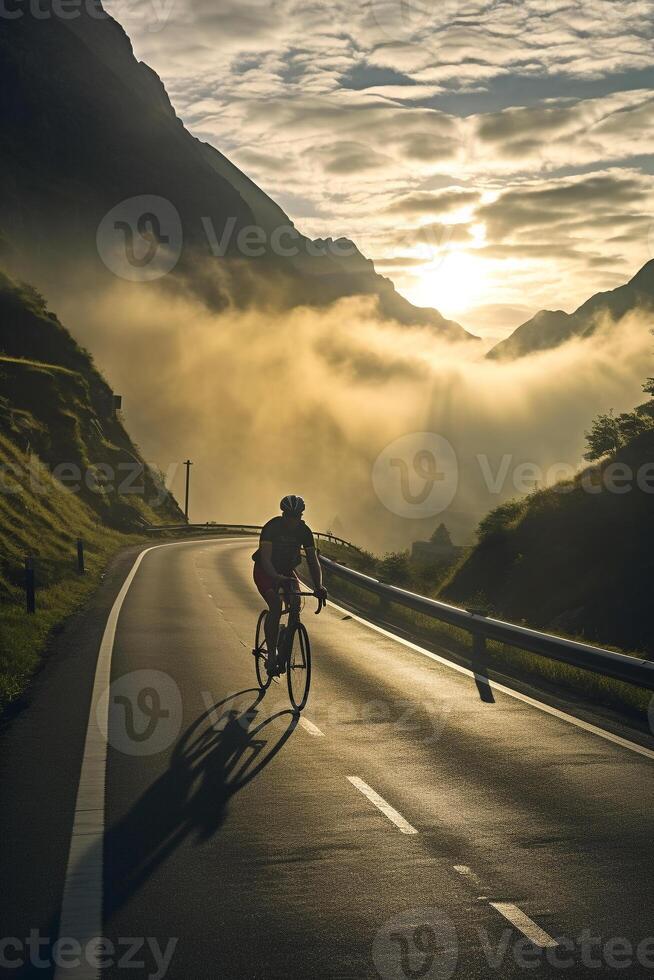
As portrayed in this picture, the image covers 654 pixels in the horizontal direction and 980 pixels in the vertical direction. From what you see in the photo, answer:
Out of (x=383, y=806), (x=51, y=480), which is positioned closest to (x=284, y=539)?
(x=383, y=806)

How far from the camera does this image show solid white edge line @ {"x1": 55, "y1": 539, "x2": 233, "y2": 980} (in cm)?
527

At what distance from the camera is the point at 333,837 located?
7078 mm

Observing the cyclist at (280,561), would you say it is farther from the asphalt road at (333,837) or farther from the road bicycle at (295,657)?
the asphalt road at (333,837)

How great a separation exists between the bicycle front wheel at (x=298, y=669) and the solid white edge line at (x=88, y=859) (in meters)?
2.08

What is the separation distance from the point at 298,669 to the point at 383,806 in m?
4.26

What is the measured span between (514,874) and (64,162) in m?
200

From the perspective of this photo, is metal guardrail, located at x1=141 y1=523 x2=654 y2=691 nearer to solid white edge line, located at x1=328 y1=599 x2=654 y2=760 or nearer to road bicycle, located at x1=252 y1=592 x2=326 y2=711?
solid white edge line, located at x1=328 y1=599 x2=654 y2=760

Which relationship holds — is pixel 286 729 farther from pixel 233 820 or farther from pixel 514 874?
pixel 514 874

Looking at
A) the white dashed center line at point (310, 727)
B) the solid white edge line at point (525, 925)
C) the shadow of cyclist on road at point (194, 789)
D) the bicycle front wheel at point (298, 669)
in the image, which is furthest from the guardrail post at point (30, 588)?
the solid white edge line at point (525, 925)

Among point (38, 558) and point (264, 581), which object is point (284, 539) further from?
point (38, 558)

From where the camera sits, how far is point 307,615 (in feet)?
75.5

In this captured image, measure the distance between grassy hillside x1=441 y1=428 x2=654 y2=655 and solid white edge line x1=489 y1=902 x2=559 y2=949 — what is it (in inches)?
683

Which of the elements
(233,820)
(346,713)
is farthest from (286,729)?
(233,820)

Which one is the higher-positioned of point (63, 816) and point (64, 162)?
point (64, 162)
